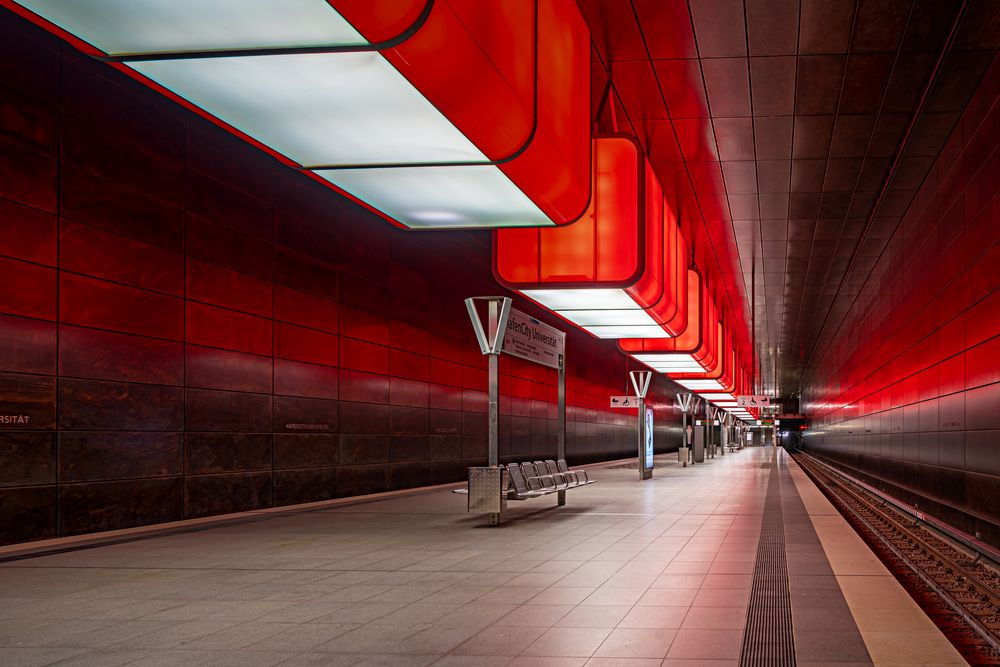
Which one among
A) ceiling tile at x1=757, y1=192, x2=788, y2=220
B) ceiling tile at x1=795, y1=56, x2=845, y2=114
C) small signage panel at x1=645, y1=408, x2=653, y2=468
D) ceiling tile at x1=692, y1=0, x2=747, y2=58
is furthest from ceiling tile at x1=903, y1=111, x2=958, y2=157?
small signage panel at x1=645, y1=408, x2=653, y2=468

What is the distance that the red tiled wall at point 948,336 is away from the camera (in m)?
13.1

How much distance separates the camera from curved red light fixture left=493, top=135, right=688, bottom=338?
13.5 metres

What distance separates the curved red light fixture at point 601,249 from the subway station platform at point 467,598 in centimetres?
375

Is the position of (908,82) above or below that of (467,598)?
above

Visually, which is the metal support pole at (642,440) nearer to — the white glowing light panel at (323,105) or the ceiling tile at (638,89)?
the ceiling tile at (638,89)

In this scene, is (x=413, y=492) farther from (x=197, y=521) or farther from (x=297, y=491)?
(x=197, y=521)

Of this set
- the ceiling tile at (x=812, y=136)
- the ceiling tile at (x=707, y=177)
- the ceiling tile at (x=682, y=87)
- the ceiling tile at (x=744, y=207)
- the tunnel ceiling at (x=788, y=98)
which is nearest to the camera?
the tunnel ceiling at (x=788, y=98)

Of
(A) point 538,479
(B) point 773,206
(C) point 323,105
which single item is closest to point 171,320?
(A) point 538,479

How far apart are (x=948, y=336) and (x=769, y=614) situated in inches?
484

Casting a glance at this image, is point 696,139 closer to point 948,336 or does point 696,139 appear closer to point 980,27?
point 980,27

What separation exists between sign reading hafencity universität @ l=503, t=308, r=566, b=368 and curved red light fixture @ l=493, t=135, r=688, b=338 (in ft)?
1.54

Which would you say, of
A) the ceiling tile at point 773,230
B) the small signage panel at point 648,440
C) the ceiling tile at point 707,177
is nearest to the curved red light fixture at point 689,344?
the small signage panel at point 648,440

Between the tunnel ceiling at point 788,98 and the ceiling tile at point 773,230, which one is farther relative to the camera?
the ceiling tile at point 773,230

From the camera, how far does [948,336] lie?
16.7 m
